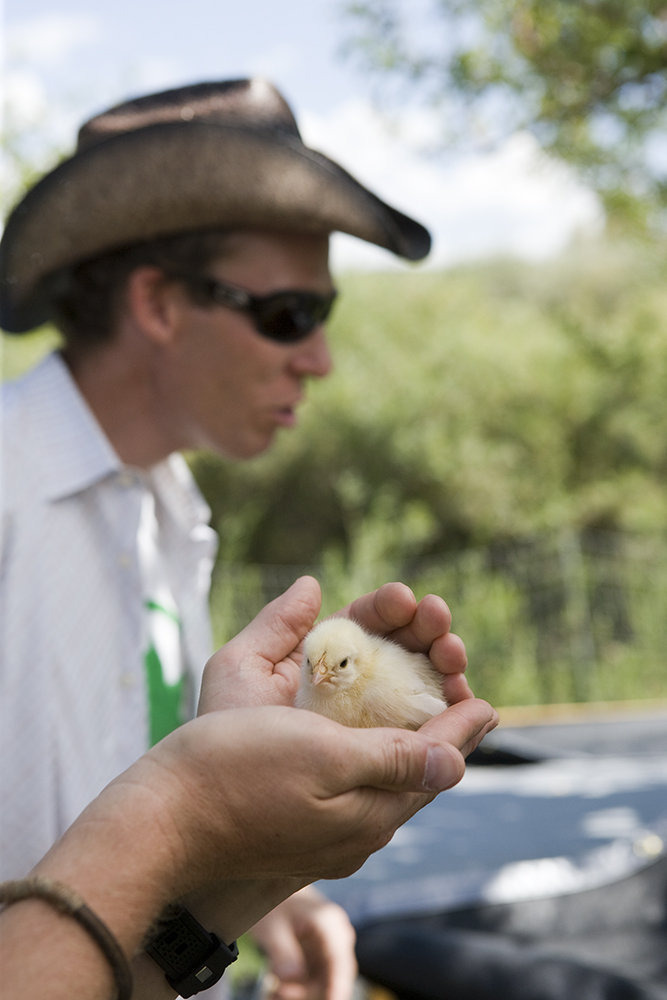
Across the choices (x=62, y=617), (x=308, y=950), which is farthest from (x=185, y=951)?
(x=308, y=950)

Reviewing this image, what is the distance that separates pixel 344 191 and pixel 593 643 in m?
7.45

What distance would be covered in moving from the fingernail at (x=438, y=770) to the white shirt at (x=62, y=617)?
1.10m

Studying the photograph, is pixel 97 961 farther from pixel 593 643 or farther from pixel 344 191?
pixel 593 643

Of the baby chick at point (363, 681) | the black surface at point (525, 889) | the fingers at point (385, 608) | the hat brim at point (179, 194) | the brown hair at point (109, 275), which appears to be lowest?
the black surface at point (525, 889)

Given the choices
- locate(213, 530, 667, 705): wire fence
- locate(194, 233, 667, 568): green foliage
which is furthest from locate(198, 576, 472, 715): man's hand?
locate(194, 233, 667, 568): green foliage

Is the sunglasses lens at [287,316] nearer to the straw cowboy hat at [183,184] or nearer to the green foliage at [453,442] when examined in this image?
the straw cowboy hat at [183,184]

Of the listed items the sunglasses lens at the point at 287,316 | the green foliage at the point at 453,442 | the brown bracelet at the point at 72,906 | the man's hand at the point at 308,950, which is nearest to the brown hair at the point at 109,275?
the sunglasses lens at the point at 287,316

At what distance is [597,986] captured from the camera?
2537 mm

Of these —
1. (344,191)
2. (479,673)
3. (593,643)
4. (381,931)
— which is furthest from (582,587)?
(344,191)

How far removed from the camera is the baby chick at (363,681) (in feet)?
4.60

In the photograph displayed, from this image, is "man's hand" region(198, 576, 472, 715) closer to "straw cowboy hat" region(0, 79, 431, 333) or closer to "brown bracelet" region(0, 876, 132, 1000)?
"brown bracelet" region(0, 876, 132, 1000)

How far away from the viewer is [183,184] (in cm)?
228

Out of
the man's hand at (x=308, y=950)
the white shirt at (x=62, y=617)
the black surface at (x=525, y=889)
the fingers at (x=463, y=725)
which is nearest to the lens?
the fingers at (x=463, y=725)

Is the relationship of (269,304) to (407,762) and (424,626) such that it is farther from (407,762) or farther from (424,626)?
A: (407,762)
